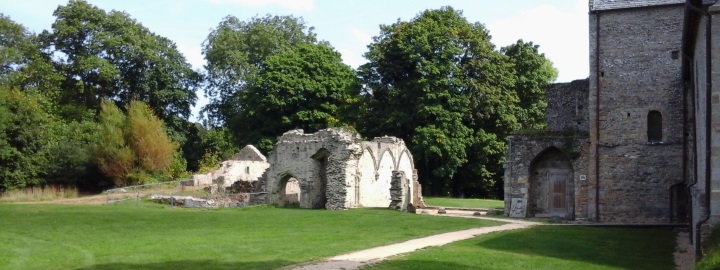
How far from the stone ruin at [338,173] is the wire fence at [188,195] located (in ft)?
2.11

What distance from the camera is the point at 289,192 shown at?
41.8 m

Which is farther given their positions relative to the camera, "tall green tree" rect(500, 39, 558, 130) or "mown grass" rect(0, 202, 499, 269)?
"tall green tree" rect(500, 39, 558, 130)

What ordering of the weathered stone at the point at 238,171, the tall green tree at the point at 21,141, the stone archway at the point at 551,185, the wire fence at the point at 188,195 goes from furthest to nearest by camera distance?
the tall green tree at the point at 21,141
the weathered stone at the point at 238,171
the wire fence at the point at 188,195
the stone archway at the point at 551,185

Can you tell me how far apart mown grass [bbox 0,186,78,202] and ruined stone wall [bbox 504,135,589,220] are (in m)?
24.2

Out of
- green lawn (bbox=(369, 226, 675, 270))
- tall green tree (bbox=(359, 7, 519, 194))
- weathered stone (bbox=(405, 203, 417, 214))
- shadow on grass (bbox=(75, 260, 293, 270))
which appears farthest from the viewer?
tall green tree (bbox=(359, 7, 519, 194))

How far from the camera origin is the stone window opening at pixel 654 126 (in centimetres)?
2862

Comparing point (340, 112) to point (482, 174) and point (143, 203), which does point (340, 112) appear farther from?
point (143, 203)

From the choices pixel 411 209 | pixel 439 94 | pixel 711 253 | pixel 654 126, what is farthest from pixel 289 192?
pixel 711 253

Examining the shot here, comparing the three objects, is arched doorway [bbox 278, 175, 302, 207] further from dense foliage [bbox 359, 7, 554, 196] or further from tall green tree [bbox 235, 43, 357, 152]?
tall green tree [bbox 235, 43, 357, 152]

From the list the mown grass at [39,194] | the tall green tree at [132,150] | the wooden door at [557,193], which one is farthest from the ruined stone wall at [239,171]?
the wooden door at [557,193]

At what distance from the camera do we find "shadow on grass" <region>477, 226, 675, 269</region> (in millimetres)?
18375

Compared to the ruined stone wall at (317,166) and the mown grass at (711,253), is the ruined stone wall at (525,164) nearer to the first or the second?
the ruined stone wall at (317,166)

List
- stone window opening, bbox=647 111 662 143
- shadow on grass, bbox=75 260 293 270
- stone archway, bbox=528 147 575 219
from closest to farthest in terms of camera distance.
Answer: shadow on grass, bbox=75 260 293 270 < stone window opening, bbox=647 111 662 143 < stone archway, bbox=528 147 575 219

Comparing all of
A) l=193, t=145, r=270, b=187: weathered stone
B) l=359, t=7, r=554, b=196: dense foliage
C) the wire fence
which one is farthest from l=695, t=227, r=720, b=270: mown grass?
l=193, t=145, r=270, b=187: weathered stone
